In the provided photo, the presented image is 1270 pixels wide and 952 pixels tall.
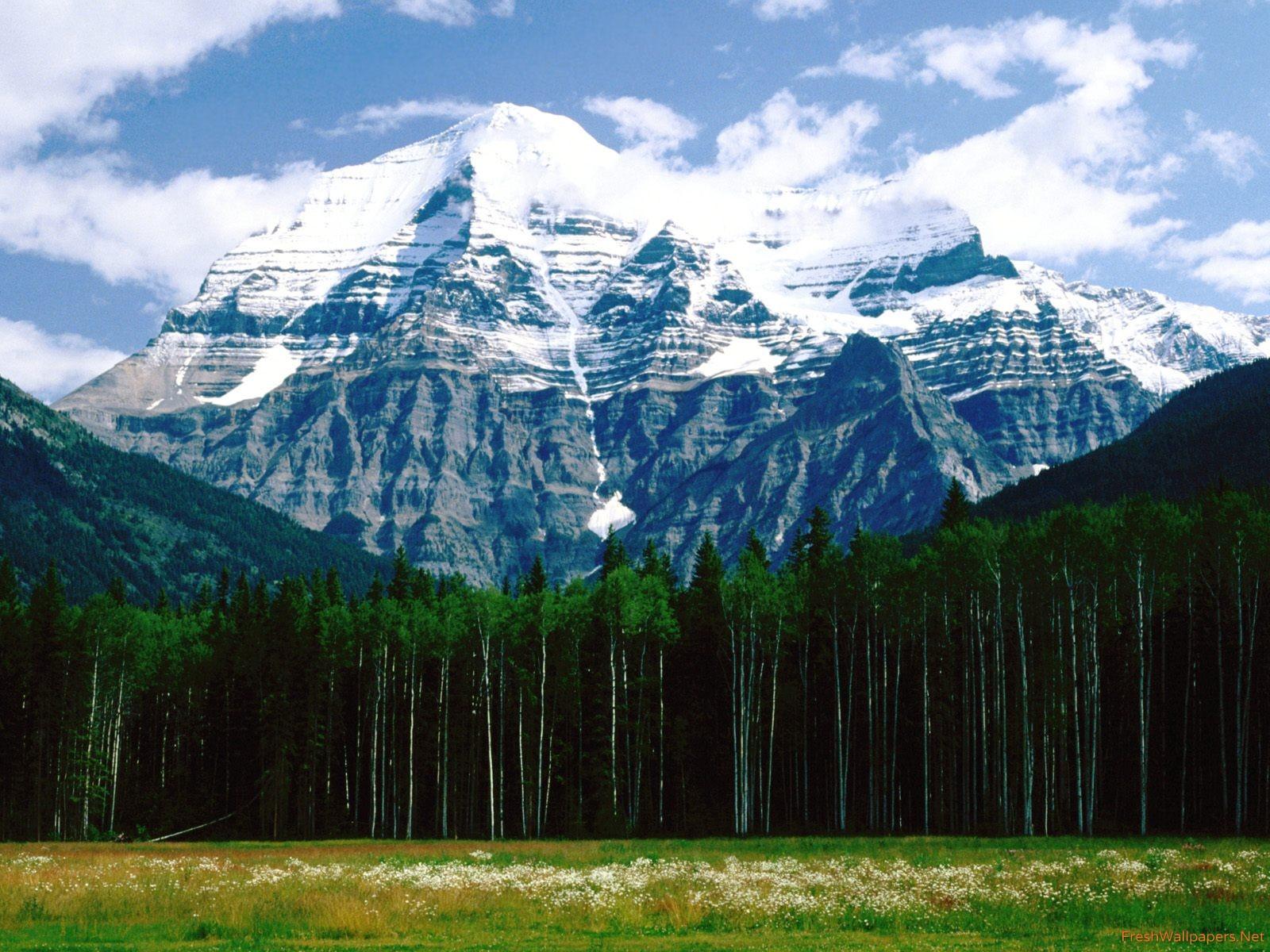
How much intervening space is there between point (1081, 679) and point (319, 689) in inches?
1685

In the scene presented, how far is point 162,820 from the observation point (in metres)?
86.5

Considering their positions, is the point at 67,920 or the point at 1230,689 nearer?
the point at 67,920

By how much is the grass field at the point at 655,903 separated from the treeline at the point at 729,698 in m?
21.1

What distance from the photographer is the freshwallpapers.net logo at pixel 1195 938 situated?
92.6 ft

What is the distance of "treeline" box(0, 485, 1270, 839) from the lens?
224 feet

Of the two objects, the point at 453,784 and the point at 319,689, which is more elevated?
the point at 319,689

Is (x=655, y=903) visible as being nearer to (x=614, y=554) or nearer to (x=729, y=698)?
(x=729, y=698)

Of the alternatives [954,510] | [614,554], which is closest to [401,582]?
[614,554]

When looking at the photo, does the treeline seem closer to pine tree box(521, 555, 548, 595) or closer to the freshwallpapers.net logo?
pine tree box(521, 555, 548, 595)

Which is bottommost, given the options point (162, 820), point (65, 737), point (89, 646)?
point (162, 820)

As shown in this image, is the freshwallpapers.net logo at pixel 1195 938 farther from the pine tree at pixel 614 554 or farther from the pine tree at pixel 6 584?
the pine tree at pixel 6 584

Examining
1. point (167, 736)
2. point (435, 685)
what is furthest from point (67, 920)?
point (167, 736)

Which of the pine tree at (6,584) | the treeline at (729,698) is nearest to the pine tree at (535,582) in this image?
the treeline at (729,698)

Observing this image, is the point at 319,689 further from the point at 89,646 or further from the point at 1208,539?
the point at 1208,539
